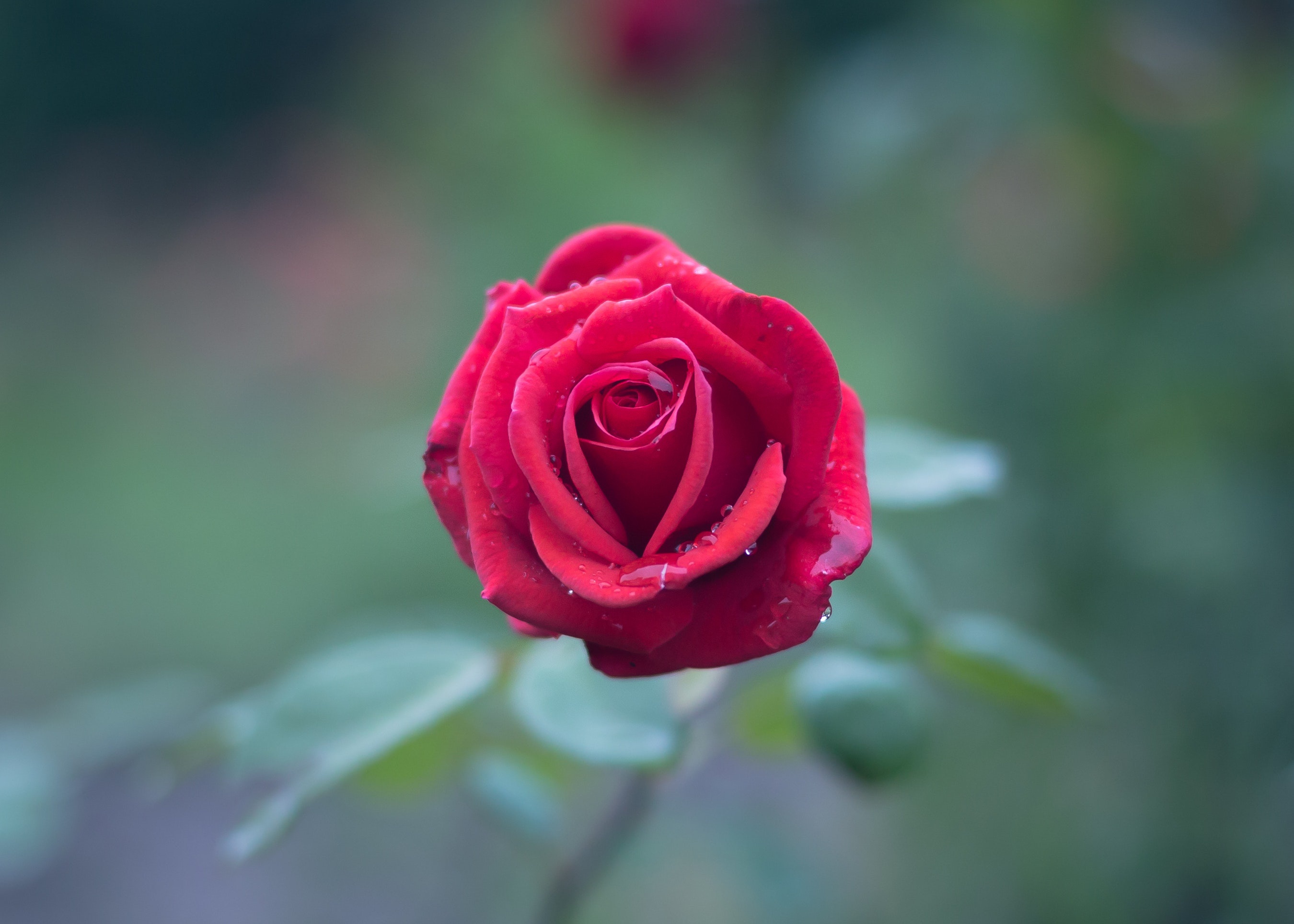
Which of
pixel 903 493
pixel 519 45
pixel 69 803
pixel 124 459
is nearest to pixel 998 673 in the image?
pixel 903 493

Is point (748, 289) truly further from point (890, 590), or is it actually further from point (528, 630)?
point (528, 630)

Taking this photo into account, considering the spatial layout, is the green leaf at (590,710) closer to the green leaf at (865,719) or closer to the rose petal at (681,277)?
the green leaf at (865,719)

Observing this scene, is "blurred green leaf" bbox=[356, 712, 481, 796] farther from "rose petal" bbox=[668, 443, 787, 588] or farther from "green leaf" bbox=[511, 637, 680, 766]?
"rose petal" bbox=[668, 443, 787, 588]


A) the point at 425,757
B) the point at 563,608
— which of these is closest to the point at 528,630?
the point at 563,608

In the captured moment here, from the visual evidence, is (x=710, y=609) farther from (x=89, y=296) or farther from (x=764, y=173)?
(x=89, y=296)

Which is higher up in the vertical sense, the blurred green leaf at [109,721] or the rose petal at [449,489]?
the rose petal at [449,489]

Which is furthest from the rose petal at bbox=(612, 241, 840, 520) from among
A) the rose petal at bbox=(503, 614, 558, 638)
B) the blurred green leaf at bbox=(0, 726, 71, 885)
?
the blurred green leaf at bbox=(0, 726, 71, 885)

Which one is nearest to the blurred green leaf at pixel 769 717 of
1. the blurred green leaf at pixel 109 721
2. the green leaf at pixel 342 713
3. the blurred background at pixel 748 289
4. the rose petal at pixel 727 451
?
the blurred background at pixel 748 289
